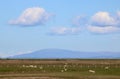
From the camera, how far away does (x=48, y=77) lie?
6450 cm

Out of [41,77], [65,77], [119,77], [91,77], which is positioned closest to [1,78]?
[41,77]

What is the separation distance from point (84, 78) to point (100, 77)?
300 cm

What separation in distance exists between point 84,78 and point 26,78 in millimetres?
9328

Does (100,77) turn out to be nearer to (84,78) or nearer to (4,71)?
(84,78)

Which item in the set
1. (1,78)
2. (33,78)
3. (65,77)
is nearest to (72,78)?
(65,77)

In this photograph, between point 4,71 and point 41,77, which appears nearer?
point 41,77

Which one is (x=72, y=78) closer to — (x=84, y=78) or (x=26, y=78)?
(x=84, y=78)

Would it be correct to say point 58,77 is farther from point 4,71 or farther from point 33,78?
point 4,71

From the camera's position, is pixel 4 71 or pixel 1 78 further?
pixel 4 71

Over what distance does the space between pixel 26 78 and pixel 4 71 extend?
62.4 ft

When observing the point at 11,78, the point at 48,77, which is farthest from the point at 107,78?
the point at 11,78

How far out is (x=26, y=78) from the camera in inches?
2479

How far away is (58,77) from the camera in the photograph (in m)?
64.9

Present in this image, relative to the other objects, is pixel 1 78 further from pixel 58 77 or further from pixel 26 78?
pixel 58 77
